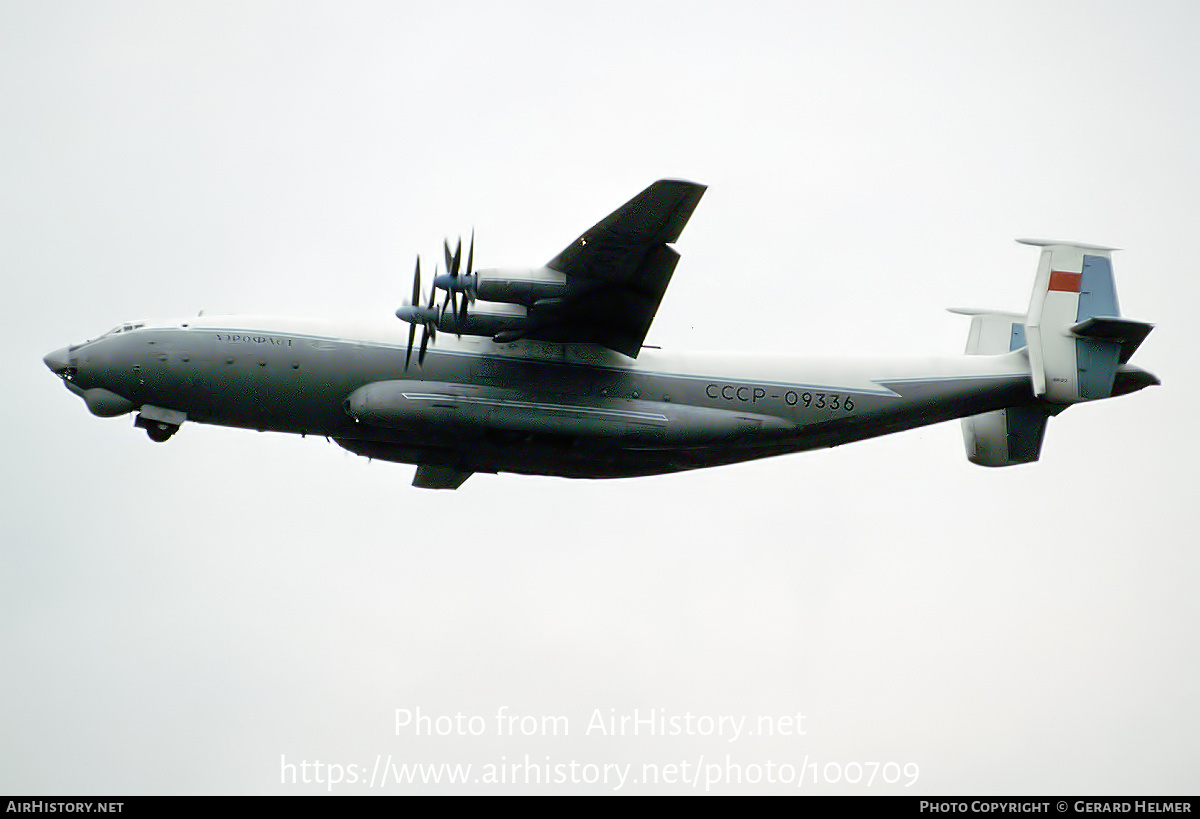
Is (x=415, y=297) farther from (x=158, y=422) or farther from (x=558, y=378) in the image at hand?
(x=158, y=422)

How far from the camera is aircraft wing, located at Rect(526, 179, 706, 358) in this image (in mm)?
18000

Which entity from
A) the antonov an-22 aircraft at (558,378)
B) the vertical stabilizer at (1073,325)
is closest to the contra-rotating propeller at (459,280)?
the antonov an-22 aircraft at (558,378)

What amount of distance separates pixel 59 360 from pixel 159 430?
170 centimetres

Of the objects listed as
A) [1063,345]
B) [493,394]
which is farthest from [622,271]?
[1063,345]

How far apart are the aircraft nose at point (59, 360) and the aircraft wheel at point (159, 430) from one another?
4.67ft

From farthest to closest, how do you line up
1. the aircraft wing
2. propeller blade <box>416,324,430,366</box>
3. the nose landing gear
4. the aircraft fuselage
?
the nose landing gear, the aircraft fuselage, propeller blade <box>416,324,430,366</box>, the aircraft wing

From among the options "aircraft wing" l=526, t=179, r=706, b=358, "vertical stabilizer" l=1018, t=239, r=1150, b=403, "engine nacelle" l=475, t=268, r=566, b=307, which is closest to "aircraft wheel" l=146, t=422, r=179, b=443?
"engine nacelle" l=475, t=268, r=566, b=307

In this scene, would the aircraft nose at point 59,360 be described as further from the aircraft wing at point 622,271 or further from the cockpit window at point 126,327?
the aircraft wing at point 622,271

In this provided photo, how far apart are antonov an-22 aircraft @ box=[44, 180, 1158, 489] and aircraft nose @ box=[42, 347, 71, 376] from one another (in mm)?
22

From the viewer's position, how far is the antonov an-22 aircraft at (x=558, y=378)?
19.3 metres

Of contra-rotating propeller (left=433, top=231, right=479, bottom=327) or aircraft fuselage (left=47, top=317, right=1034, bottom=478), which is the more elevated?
contra-rotating propeller (left=433, top=231, right=479, bottom=327)

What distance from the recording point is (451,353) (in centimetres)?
1989

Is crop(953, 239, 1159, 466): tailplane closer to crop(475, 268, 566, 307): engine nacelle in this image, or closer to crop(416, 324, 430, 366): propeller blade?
crop(475, 268, 566, 307): engine nacelle

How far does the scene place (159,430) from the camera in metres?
20.2
